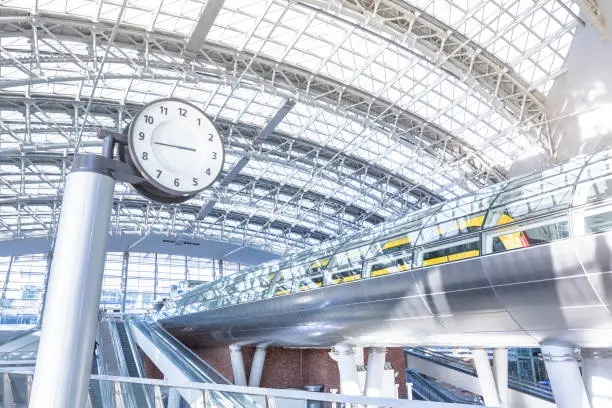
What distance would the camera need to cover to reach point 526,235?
9.45m

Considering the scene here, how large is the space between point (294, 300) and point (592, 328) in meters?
10.2

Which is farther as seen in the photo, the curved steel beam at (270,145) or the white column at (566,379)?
the curved steel beam at (270,145)

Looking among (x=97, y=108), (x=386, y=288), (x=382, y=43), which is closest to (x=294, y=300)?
(x=386, y=288)

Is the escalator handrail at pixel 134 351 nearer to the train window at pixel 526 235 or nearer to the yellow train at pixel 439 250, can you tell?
the yellow train at pixel 439 250

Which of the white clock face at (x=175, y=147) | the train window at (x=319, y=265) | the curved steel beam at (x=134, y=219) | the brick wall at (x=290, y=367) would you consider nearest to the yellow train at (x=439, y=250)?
the train window at (x=319, y=265)

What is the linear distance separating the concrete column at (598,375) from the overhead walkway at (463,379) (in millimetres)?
13637

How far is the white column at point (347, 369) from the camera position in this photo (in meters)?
18.5

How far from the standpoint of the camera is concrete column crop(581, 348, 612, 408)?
945cm

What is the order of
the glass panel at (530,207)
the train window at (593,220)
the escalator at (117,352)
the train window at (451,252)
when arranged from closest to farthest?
the train window at (593,220)
the glass panel at (530,207)
the train window at (451,252)
the escalator at (117,352)

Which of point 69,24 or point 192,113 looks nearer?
point 192,113

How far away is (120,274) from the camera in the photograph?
156ft

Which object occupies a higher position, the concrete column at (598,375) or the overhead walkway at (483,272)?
the overhead walkway at (483,272)

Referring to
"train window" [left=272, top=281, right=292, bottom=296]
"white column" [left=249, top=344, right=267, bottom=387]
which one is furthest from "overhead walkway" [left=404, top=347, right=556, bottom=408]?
"train window" [left=272, top=281, right=292, bottom=296]

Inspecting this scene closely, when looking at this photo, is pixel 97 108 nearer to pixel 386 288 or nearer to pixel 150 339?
pixel 150 339
